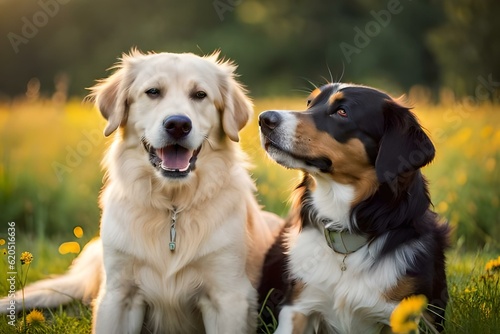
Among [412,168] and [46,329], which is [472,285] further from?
[46,329]

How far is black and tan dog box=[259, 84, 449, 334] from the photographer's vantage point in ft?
10.9

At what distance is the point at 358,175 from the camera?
11.2 ft

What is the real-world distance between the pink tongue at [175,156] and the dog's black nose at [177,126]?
142 mm

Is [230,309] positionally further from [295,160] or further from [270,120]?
[270,120]

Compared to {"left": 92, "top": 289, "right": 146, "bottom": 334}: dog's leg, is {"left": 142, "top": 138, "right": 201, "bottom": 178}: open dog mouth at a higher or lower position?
higher

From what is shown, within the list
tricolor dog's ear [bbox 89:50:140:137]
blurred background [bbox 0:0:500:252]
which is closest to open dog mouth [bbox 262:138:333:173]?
tricolor dog's ear [bbox 89:50:140:137]

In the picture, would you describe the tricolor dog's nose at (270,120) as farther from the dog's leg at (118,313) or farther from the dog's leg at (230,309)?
the dog's leg at (118,313)

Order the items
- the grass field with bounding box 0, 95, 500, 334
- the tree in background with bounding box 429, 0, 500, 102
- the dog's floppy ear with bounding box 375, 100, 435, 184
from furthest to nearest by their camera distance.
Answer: the tree in background with bounding box 429, 0, 500, 102, the grass field with bounding box 0, 95, 500, 334, the dog's floppy ear with bounding box 375, 100, 435, 184

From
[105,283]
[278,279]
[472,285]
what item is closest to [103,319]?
[105,283]

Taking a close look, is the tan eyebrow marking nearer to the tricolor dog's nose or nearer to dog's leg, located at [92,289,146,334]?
the tricolor dog's nose

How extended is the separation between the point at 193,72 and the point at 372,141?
102cm

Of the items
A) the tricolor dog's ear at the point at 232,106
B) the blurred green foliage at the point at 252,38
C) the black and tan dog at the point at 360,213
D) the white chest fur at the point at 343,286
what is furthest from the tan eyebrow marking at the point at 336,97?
the blurred green foliage at the point at 252,38

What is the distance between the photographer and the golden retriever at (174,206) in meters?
3.56

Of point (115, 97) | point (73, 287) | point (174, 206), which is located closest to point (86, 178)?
point (73, 287)
